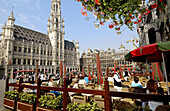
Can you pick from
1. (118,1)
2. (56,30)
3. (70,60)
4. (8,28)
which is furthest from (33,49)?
(118,1)

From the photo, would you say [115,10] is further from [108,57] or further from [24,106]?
[108,57]

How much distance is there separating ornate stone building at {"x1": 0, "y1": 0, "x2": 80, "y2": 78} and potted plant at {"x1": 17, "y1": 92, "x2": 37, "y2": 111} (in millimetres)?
37558

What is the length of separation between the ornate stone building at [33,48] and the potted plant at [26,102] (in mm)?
37558

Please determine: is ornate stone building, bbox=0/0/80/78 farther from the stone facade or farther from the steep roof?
the stone facade

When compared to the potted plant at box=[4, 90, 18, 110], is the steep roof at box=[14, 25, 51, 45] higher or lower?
higher

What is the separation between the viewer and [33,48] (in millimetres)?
49219

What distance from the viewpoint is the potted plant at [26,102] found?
464 cm

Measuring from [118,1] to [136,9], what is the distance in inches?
30.7

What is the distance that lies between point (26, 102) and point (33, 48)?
49.8 m

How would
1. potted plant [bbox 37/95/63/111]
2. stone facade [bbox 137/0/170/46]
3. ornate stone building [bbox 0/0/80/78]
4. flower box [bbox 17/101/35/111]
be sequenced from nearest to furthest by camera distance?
potted plant [bbox 37/95/63/111] → flower box [bbox 17/101/35/111] → stone facade [bbox 137/0/170/46] → ornate stone building [bbox 0/0/80/78]

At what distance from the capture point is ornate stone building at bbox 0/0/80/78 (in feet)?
129

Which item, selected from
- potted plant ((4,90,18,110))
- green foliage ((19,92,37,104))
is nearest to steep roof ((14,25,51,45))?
potted plant ((4,90,18,110))

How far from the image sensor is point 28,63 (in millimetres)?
46125

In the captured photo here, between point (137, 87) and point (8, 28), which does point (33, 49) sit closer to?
point (8, 28)
